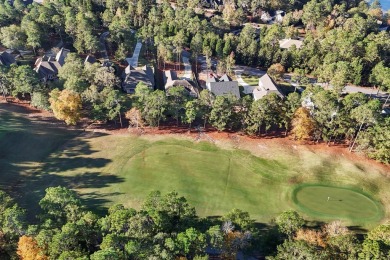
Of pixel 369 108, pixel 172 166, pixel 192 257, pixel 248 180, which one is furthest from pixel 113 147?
pixel 369 108

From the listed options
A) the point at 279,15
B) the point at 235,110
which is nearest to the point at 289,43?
the point at 279,15

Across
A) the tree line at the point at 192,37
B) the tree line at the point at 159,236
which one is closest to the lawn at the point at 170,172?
the tree line at the point at 159,236

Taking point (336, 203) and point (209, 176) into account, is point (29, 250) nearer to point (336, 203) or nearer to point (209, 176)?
point (209, 176)

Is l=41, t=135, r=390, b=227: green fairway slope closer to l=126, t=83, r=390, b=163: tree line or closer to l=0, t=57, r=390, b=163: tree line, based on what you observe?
l=126, t=83, r=390, b=163: tree line

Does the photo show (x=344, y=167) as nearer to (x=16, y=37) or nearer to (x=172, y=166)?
(x=172, y=166)

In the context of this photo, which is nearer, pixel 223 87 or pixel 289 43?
pixel 223 87

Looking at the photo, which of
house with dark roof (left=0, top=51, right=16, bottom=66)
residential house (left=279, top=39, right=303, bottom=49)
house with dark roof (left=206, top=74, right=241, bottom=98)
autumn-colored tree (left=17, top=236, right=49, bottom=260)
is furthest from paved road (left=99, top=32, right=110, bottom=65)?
autumn-colored tree (left=17, top=236, right=49, bottom=260)

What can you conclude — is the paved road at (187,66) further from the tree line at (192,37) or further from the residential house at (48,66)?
the residential house at (48,66)
